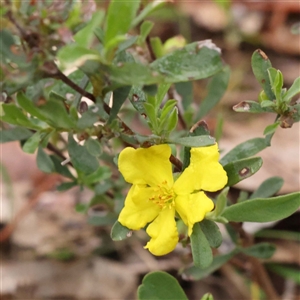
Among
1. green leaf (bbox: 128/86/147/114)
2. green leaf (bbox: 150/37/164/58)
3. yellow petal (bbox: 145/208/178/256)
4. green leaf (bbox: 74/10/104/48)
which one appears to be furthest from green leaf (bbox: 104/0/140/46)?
green leaf (bbox: 150/37/164/58)

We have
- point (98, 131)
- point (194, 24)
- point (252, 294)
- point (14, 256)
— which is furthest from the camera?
point (194, 24)

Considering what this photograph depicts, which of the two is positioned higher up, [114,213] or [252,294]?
[114,213]

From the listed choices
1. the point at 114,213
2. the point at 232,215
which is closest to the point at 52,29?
the point at 232,215

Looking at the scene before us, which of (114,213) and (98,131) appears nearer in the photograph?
(98,131)

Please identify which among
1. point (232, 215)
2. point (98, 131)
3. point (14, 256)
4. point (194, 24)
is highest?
point (98, 131)

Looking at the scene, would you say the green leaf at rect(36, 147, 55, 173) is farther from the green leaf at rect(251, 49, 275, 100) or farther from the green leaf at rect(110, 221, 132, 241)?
the green leaf at rect(251, 49, 275, 100)

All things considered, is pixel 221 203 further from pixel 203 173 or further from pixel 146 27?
pixel 146 27

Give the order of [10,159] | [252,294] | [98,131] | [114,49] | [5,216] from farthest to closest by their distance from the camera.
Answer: [10,159] < [5,216] < [252,294] < [98,131] < [114,49]

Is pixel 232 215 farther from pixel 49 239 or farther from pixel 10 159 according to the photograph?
pixel 10 159
